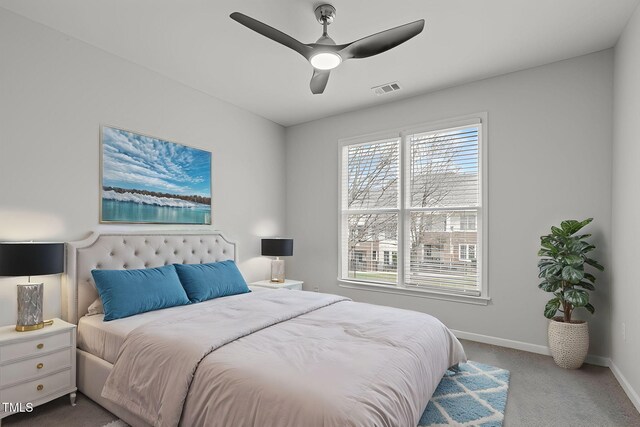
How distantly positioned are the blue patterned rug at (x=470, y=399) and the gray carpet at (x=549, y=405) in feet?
0.26

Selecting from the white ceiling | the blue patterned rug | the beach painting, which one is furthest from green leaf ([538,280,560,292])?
the beach painting

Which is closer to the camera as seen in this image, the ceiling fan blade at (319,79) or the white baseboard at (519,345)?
the ceiling fan blade at (319,79)

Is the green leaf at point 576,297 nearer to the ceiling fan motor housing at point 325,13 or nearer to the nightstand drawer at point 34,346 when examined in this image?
the ceiling fan motor housing at point 325,13

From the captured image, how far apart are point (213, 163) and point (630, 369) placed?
4288 mm

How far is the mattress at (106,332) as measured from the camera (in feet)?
7.72

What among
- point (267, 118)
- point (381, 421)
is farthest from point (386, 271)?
point (381, 421)

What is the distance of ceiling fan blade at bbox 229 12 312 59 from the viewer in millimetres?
2179

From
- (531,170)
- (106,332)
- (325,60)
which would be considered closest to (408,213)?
(531,170)

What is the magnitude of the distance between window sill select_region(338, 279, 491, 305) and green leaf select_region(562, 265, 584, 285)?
2.94 feet

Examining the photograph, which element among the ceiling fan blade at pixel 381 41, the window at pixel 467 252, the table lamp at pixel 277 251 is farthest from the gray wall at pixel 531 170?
the ceiling fan blade at pixel 381 41

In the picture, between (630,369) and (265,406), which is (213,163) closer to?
(265,406)

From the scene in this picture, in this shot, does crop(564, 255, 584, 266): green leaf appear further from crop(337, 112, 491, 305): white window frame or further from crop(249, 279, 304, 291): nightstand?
crop(249, 279, 304, 291): nightstand

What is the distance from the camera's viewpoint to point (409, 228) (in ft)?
14.0

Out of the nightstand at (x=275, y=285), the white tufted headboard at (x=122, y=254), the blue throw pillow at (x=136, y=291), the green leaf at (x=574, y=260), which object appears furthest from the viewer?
the nightstand at (x=275, y=285)
